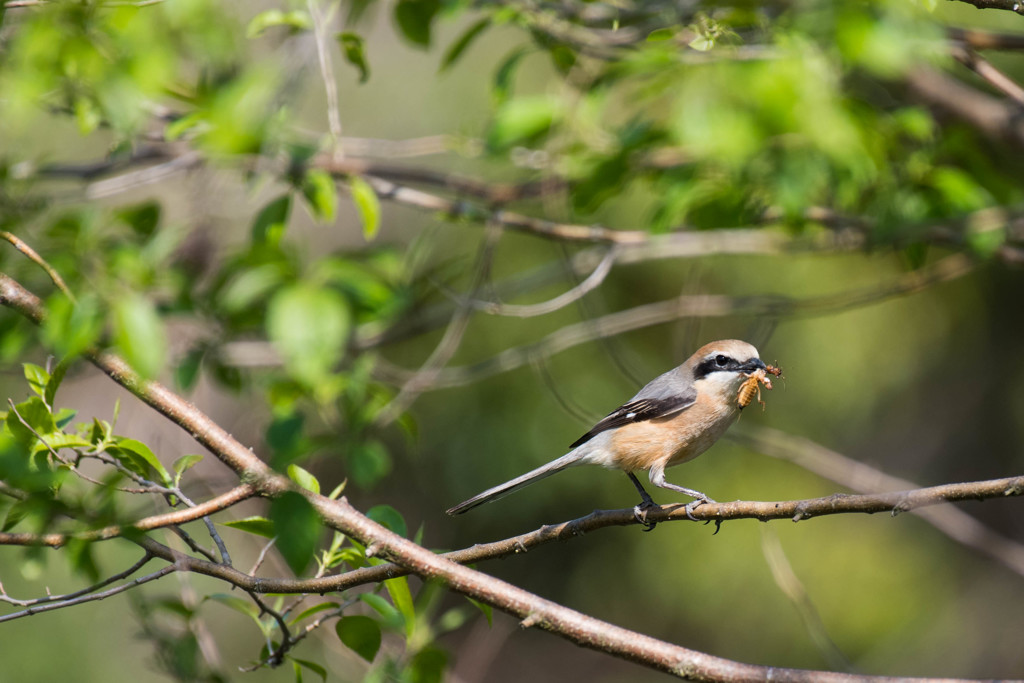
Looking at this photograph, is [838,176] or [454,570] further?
[838,176]

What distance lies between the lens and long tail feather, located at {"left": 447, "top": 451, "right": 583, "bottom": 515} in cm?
307

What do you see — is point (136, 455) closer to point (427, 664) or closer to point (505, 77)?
point (427, 664)

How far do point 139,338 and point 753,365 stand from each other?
2.69m

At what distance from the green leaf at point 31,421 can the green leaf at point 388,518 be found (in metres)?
0.84

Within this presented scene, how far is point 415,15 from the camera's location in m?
3.86

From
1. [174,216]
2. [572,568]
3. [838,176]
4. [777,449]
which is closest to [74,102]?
[838,176]

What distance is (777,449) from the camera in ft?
17.0

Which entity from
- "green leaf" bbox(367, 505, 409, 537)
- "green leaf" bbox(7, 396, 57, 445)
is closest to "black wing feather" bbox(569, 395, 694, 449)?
"green leaf" bbox(367, 505, 409, 537)

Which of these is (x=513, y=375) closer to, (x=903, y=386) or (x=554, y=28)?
(x=903, y=386)

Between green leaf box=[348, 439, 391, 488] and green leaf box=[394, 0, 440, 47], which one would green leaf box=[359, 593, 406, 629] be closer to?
green leaf box=[348, 439, 391, 488]

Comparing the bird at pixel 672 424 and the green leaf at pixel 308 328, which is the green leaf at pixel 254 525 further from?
the bird at pixel 672 424

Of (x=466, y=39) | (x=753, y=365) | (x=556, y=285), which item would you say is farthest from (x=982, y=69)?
(x=556, y=285)

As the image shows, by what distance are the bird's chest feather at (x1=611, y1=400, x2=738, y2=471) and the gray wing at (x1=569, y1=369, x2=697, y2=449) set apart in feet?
0.16

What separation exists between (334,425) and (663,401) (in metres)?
1.50
